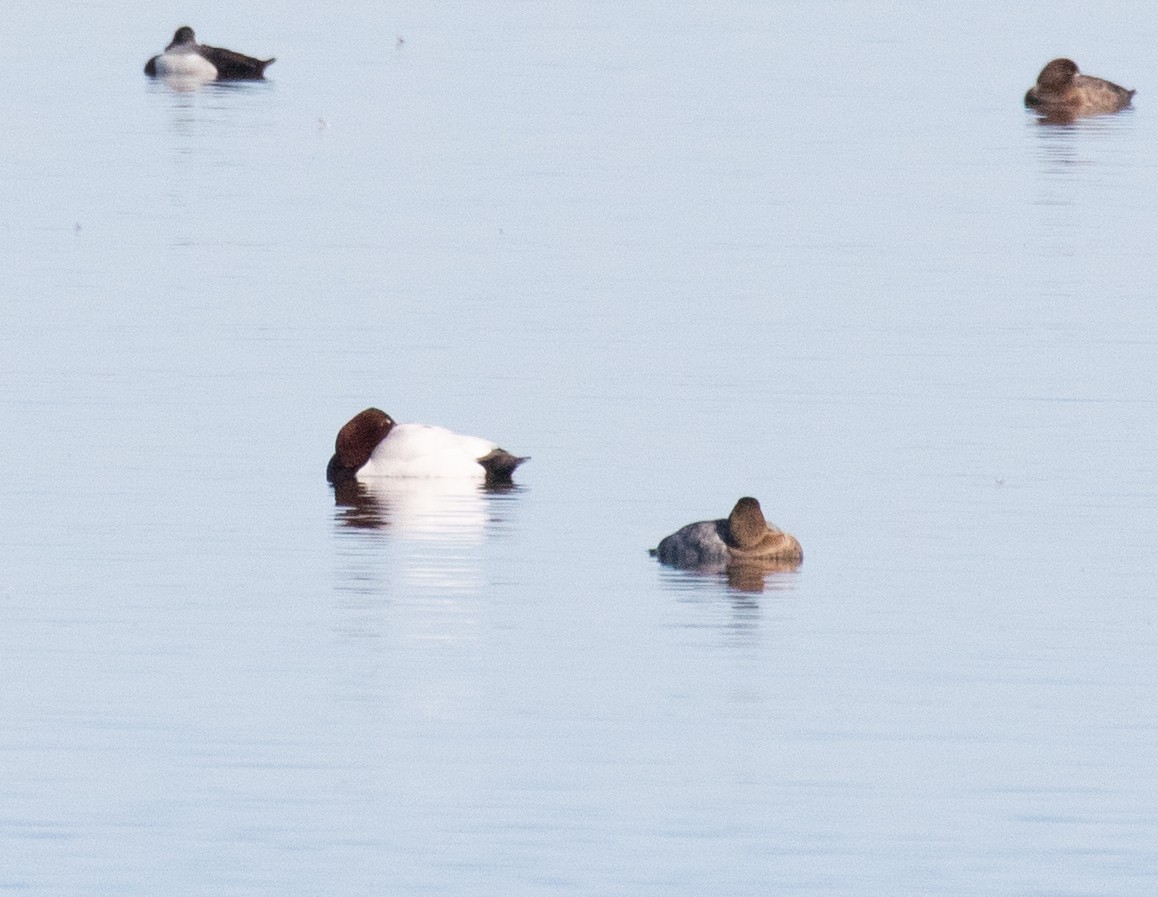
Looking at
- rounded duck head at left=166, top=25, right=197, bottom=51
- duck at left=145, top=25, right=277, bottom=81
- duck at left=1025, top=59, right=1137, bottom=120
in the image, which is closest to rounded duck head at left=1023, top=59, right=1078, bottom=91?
duck at left=1025, top=59, right=1137, bottom=120

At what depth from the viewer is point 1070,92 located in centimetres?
3788

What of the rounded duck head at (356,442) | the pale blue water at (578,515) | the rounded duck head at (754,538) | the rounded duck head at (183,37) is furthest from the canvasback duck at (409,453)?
the rounded duck head at (183,37)

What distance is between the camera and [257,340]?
2095 centimetres

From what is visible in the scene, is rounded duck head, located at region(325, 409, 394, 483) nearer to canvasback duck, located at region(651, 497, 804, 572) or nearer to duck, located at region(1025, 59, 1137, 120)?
canvasback duck, located at region(651, 497, 804, 572)

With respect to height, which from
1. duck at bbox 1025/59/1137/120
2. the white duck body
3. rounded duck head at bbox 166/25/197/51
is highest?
rounded duck head at bbox 166/25/197/51

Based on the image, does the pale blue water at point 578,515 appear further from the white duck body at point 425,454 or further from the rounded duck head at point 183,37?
the rounded duck head at point 183,37

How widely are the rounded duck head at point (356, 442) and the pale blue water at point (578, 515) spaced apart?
167mm

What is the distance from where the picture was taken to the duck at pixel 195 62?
136ft

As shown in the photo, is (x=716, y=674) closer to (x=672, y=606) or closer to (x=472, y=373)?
(x=672, y=606)

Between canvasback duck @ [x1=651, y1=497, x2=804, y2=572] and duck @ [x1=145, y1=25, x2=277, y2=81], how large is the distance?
27.3 metres

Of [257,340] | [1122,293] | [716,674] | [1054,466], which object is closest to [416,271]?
[257,340]

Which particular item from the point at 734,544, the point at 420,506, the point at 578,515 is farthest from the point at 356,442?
the point at 734,544

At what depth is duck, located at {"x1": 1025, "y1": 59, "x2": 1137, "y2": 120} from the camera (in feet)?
124

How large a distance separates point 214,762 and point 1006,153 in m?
23.8
